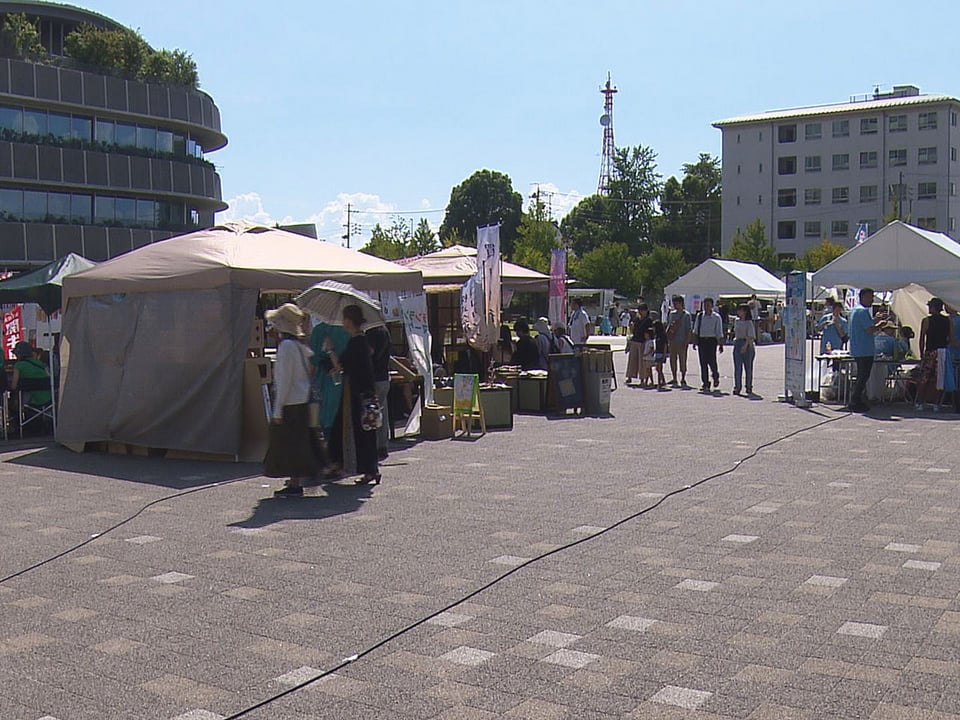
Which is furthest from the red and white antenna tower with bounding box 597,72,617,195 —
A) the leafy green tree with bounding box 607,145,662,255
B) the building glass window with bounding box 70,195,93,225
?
the building glass window with bounding box 70,195,93,225

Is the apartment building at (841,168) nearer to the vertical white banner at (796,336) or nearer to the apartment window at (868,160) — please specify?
the apartment window at (868,160)

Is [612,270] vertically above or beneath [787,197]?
beneath

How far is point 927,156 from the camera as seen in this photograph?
76.1m

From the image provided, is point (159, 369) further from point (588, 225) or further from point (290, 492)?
point (588, 225)

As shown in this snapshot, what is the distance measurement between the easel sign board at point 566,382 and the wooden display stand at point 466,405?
2562 millimetres

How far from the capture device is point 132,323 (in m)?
12.6

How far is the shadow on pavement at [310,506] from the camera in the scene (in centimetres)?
865

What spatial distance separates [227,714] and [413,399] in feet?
32.8

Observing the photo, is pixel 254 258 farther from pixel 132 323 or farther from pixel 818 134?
pixel 818 134

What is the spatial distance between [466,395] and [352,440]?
3.78 meters

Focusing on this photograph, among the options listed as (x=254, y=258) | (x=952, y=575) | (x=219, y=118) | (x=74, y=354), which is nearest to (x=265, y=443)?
(x=254, y=258)

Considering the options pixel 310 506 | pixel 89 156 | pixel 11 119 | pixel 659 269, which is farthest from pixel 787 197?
pixel 310 506

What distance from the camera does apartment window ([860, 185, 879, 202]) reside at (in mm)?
78438

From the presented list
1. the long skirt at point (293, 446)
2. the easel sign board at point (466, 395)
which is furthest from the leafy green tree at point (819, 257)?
the long skirt at point (293, 446)
